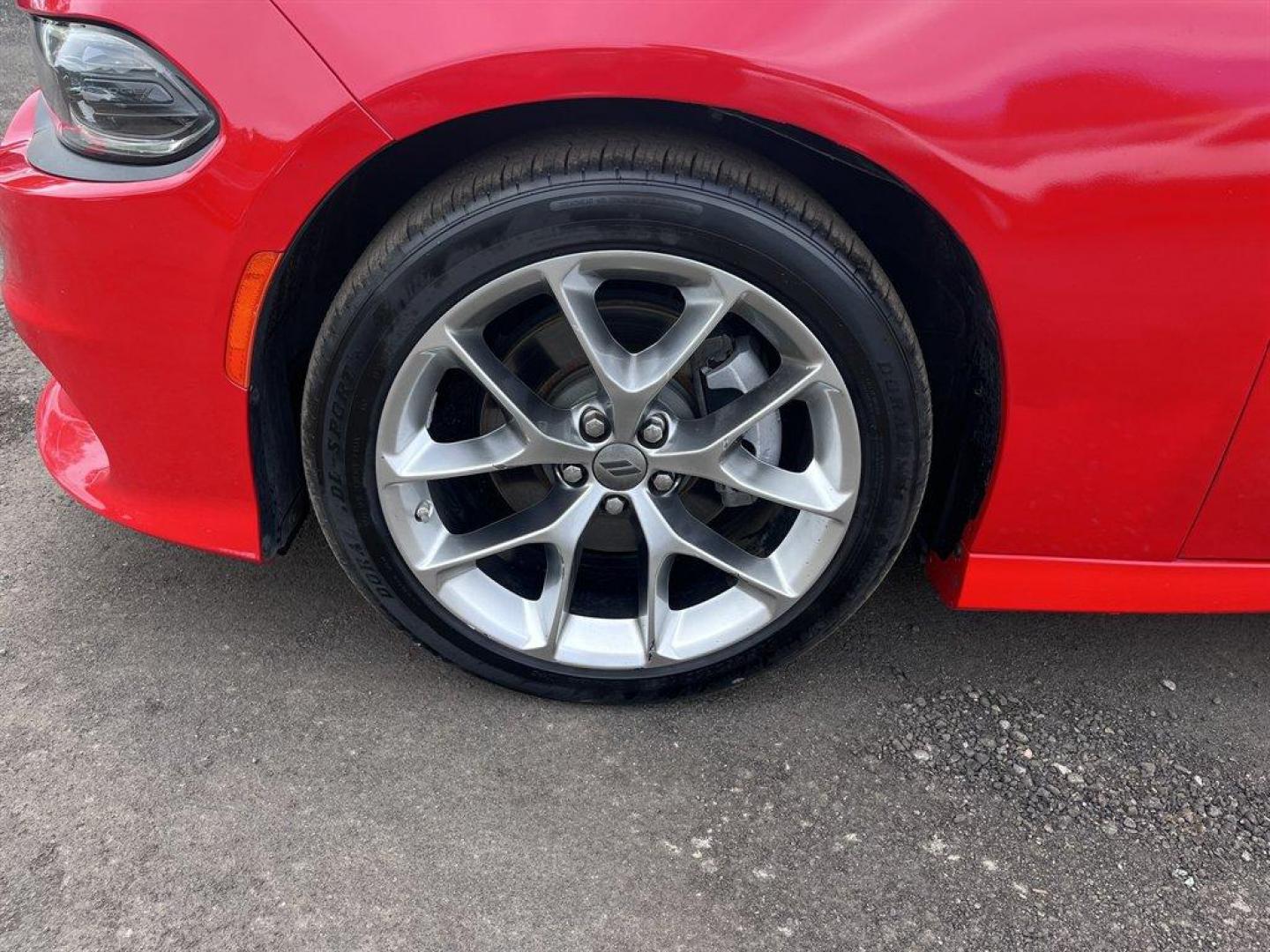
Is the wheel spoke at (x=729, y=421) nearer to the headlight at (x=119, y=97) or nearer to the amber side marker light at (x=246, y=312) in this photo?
the amber side marker light at (x=246, y=312)

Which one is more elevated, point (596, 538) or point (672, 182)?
point (672, 182)

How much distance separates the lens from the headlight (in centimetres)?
154

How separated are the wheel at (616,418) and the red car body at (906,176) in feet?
0.43

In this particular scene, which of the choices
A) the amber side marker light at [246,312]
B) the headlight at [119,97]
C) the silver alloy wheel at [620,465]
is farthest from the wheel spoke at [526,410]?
the headlight at [119,97]

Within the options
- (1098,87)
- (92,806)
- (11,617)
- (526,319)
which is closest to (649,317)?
(526,319)

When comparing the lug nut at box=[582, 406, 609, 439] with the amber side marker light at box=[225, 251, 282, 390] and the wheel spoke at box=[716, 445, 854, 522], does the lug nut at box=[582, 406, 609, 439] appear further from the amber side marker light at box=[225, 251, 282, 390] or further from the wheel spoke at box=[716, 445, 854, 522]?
the amber side marker light at box=[225, 251, 282, 390]

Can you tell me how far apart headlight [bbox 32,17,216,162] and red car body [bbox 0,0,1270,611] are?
1.2 inches

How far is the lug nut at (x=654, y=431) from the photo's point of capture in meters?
1.79

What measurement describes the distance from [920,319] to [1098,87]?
51 centimetres

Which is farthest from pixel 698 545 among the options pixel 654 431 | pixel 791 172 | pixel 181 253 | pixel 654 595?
pixel 181 253

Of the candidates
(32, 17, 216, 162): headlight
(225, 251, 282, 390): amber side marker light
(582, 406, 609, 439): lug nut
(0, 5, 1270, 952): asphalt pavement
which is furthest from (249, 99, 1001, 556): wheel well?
(582, 406, 609, 439): lug nut

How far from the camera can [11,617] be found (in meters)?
2.10

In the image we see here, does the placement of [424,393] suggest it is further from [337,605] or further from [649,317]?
[337,605]

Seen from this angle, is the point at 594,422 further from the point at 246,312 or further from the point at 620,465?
the point at 246,312
